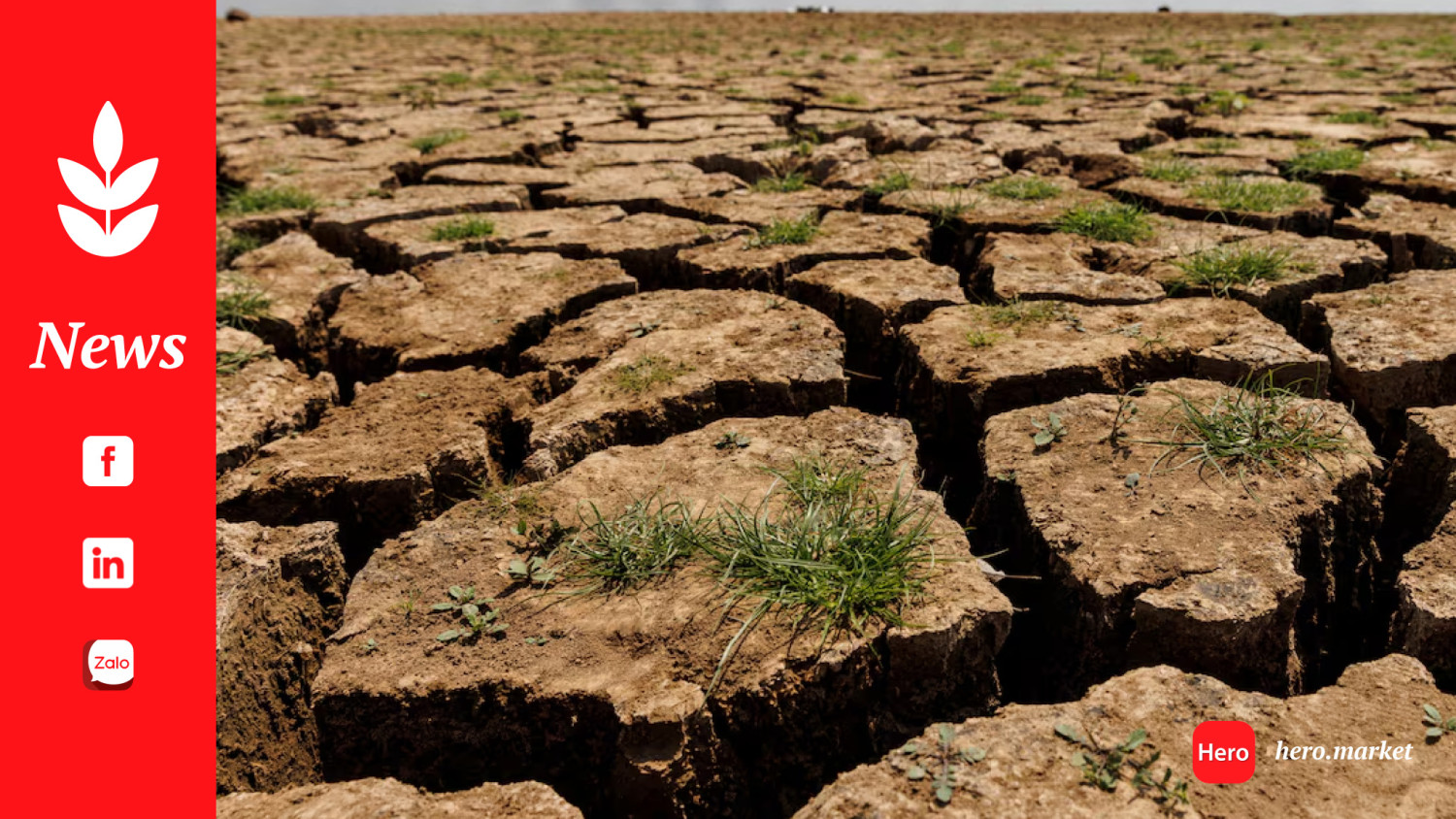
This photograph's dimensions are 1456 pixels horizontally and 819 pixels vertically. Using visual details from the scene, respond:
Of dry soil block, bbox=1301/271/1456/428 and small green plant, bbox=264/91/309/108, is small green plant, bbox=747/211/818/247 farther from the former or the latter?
small green plant, bbox=264/91/309/108

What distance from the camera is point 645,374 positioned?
238 centimetres

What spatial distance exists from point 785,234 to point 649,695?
213 cm

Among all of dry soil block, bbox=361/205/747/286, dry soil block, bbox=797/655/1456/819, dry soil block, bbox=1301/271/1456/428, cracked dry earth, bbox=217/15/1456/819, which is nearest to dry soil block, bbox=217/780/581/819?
cracked dry earth, bbox=217/15/1456/819

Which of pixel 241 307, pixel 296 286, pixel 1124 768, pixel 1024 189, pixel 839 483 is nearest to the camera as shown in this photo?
pixel 1124 768

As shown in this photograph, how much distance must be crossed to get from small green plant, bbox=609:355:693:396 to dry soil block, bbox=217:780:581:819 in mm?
1098

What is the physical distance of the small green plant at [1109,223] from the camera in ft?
10.7

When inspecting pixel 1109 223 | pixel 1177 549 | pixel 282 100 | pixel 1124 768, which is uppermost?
pixel 282 100

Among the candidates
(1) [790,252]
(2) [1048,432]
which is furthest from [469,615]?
(1) [790,252]

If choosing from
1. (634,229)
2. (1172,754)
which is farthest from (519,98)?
(1172,754)

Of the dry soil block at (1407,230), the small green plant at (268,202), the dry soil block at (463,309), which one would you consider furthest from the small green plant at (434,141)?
the dry soil block at (1407,230)

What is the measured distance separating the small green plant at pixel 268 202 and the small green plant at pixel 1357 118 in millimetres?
4848

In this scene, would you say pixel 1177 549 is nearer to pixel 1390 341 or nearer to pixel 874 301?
pixel 1390 341

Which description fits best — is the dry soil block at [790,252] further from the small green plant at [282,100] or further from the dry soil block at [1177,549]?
the small green plant at [282,100]

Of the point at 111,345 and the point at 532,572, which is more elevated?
the point at 111,345
